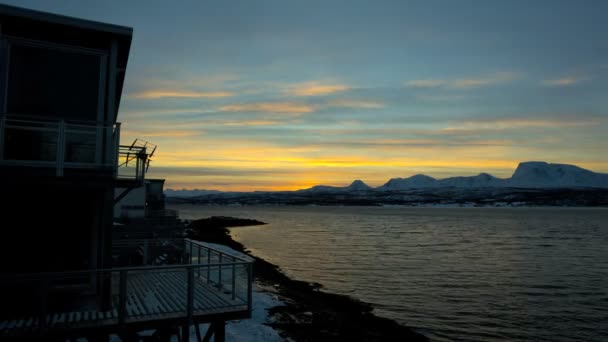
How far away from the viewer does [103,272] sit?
31.4ft

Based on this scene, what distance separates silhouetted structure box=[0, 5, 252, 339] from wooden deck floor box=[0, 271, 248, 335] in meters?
0.04

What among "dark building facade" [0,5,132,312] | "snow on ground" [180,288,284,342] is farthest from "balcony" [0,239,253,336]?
"snow on ground" [180,288,284,342]

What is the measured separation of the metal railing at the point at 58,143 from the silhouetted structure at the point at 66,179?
0.02 meters

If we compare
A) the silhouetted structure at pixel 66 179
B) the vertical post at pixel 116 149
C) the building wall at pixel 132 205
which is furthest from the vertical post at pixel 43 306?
the building wall at pixel 132 205

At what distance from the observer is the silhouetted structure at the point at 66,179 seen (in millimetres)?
8969

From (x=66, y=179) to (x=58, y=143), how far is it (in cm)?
76

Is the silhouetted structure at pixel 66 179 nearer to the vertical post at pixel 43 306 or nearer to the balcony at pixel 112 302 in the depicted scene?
the balcony at pixel 112 302

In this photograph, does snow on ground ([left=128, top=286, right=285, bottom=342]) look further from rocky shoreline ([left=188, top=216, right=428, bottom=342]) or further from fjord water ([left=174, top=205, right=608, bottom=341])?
fjord water ([left=174, top=205, right=608, bottom=341])

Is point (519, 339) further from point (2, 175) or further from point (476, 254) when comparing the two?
point (476, 254)

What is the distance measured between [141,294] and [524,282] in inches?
1151

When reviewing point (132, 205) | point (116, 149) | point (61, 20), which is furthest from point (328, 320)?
point (132, 205)

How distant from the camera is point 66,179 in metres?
8.97

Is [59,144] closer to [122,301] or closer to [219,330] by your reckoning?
[122,301]

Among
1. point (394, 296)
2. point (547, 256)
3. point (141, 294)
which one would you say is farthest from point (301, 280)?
point (547, 256)
